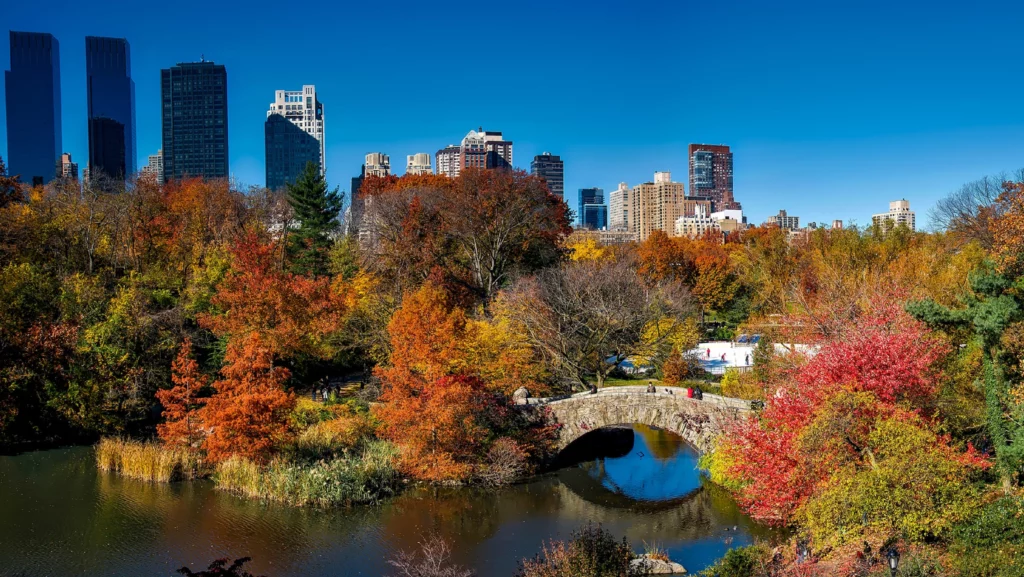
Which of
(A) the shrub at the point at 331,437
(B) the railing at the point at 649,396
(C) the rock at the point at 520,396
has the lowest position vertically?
(A) the shrub at the point at 331,437

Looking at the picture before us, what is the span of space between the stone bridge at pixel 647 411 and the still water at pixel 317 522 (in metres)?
1.87

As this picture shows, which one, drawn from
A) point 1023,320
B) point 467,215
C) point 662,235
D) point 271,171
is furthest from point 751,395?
point 271,171

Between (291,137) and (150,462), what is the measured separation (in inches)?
6687

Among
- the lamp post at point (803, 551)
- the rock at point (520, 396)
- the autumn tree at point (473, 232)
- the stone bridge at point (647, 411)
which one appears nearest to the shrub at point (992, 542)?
the lamp post at point (803, 551)

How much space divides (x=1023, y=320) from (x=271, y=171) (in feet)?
600

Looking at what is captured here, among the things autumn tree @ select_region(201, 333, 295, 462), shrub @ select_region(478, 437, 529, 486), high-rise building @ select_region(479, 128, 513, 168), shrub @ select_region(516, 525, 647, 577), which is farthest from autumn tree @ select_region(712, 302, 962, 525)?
high-rise building @ select_region(479, 128, 513, 168)

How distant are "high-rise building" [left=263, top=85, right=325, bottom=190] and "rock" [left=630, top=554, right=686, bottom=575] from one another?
174 m

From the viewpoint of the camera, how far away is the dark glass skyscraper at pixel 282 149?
18388 centimetres

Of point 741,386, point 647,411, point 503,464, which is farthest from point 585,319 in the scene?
point 503,464

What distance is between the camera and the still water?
19422 mm

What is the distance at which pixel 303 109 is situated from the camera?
190 m

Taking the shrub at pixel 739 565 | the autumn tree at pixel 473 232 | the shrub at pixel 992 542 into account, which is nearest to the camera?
the shrub at pixel 992 542

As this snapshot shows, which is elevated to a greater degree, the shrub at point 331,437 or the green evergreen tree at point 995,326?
the green evergreen tree at point 995,326

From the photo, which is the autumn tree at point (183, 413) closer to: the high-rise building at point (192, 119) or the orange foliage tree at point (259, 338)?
the orange foliage tree at point (259, 338)
